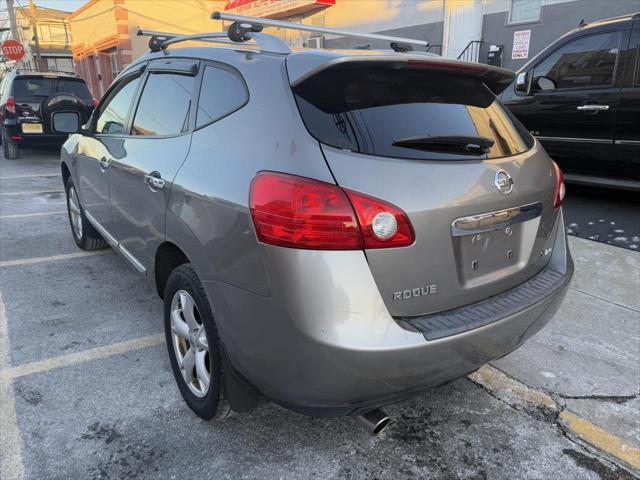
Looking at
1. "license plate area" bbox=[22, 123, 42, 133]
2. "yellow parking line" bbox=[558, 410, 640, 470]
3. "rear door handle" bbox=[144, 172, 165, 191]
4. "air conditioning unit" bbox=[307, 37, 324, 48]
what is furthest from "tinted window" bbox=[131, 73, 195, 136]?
"air conditioning unit" bbox=[307, 37, 324, 48]

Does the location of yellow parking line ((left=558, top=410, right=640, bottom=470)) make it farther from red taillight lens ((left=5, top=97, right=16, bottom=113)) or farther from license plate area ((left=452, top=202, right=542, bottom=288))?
red taillight lens ((left=5, top=97, right=16, bottom=113))

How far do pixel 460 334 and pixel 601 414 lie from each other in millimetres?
1272

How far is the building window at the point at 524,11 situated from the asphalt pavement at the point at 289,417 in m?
9.54

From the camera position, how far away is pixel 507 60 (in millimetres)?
12008

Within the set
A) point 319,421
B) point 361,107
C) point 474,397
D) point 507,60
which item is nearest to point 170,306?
point 319,421

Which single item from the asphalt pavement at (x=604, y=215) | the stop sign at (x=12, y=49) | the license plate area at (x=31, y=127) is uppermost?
the stop sign at (x=12, y=49)

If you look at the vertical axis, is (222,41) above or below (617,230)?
above

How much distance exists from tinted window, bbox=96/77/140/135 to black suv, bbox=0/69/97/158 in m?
6.68

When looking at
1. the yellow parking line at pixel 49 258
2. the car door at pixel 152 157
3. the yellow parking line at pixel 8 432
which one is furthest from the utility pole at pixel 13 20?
the yellow parking line at pixel 8 432

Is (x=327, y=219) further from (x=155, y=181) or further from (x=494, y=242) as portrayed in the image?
(x=155, y=181)

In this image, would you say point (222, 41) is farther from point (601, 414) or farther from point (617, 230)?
point (617, 230)

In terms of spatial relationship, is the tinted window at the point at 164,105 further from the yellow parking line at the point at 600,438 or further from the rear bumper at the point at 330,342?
the yellow parking line at the point at 600,438

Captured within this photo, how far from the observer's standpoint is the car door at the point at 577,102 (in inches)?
222

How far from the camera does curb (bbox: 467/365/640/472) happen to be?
92.4 inches
